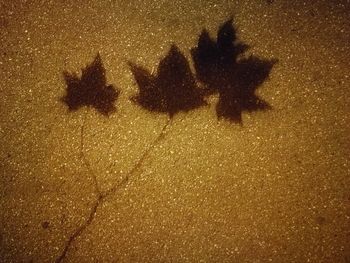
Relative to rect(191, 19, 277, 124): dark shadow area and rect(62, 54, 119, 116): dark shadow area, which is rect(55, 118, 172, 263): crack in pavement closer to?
rect(62, 54, 119, 116): dark shadow area

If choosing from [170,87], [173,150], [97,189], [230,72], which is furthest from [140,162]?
[230,72]

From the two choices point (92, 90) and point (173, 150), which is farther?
point (92, 90)

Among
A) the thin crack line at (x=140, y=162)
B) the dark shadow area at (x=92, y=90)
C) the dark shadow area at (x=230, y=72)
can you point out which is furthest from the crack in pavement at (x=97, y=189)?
the dark shadow area at (x=230, y=72)

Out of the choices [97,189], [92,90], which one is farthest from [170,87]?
[97,189]

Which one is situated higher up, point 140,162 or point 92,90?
point 92,90

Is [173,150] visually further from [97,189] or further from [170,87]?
[97,189]

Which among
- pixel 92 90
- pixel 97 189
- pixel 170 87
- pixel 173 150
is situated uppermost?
pixel 92 90

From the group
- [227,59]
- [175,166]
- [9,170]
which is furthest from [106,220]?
[227,59]
